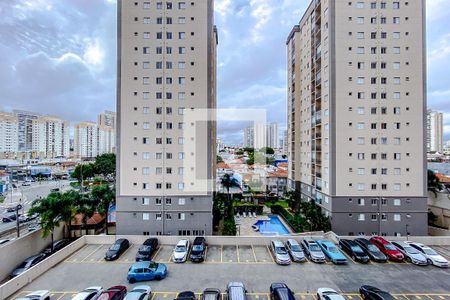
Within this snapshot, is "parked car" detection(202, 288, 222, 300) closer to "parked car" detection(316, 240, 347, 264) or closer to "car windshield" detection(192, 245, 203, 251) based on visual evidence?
"car windshield" detection(192, 245, 203, 251)

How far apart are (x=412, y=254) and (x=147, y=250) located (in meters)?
19.8

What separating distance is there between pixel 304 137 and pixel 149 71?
75.7 ft

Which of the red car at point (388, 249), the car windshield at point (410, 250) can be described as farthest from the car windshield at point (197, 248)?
the car windshield at point (410, 250)

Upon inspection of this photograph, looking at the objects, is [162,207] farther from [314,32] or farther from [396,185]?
[314,32]

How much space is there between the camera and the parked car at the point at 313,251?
55.3 ft

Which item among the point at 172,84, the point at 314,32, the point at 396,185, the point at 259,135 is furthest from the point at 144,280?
the point at 259,135

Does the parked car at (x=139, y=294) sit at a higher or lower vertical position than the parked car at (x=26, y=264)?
higher

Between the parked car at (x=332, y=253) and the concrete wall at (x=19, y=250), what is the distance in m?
23.4

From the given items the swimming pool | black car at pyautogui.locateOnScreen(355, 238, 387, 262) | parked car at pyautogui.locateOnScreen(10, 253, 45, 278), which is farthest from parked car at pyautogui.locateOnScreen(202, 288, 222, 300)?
the swimming pool

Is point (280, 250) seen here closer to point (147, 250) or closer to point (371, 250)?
point (371, 250)

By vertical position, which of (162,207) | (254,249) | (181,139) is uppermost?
(181,139)

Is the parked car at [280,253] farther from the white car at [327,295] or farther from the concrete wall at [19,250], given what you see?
the concrete wall at [19,250]

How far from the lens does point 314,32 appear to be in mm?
29891

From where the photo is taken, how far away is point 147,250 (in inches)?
691
